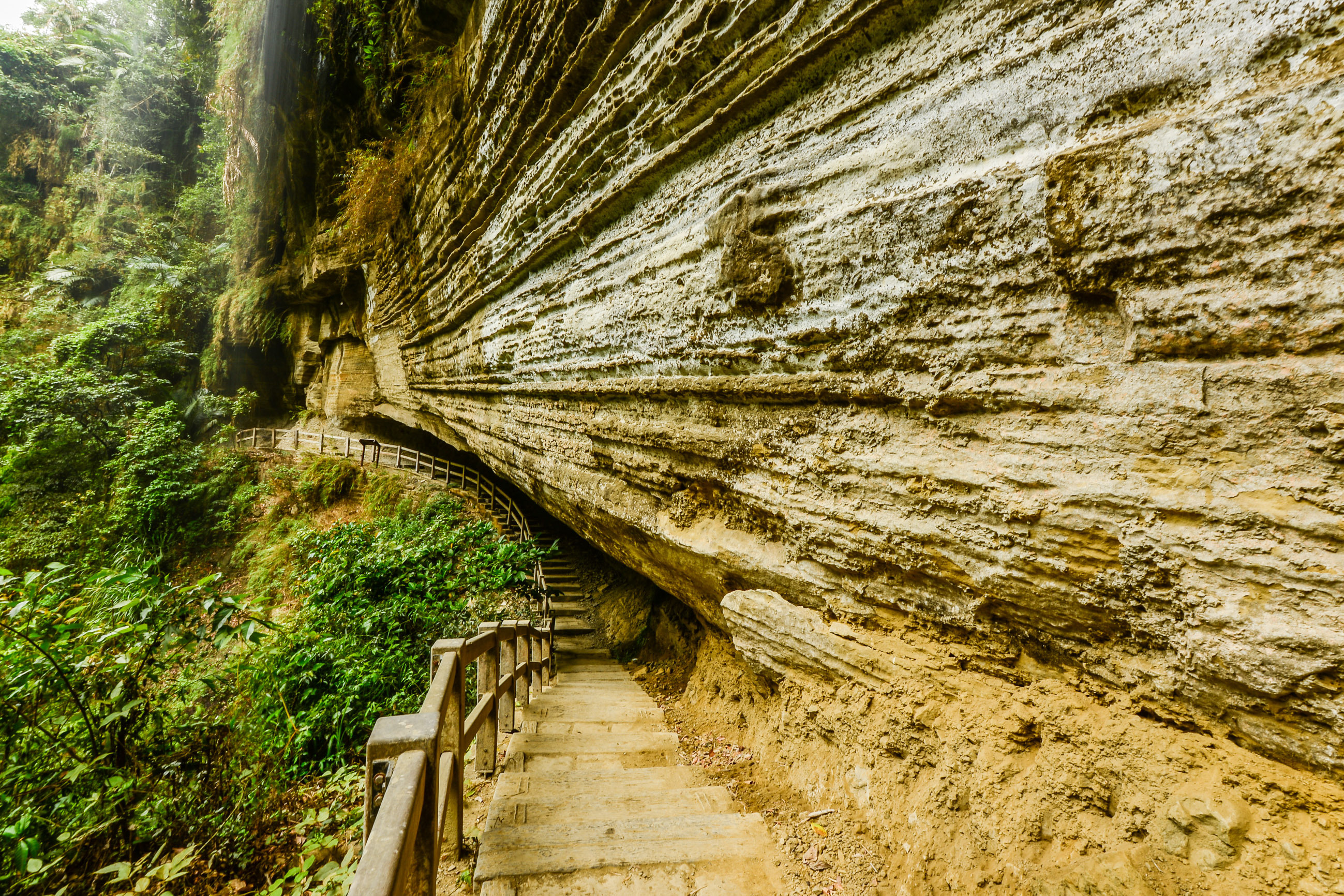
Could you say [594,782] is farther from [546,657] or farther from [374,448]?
[374,448]

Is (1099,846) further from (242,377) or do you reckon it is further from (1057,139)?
(242,377)

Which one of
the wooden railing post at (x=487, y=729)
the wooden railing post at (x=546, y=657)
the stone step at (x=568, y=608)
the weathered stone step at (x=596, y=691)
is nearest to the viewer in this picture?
the wooden railing post at (x=487, y=729)

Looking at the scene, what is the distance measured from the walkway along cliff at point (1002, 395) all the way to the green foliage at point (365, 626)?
243cm

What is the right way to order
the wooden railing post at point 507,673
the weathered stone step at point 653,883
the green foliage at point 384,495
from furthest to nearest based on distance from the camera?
the green foliage at point 384,495, the wooden railing post at point 507,673, the weathered stone step at point 653,883

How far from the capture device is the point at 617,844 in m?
1.89

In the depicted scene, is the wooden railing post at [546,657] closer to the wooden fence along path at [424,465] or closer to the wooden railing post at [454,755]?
the wooden railing post at [454,755]

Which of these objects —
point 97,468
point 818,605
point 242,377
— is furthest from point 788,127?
point 242,377

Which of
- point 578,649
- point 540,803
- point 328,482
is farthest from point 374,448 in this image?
point 540,803

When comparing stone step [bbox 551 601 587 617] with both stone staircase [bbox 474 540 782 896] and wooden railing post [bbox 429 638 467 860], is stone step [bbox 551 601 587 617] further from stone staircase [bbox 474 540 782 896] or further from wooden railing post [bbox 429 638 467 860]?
wooden railing post [bbox 429 638 467 860]

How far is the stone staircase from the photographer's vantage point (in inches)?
68.0

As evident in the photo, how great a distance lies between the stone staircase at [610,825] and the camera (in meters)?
1.73

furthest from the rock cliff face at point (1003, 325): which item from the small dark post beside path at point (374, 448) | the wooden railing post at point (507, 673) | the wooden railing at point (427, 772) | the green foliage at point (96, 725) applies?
the small dark post beside path at point (374, 448)

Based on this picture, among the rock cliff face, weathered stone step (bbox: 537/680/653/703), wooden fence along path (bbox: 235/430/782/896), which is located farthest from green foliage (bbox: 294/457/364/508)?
the rock cliff face

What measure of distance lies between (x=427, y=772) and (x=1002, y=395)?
194cm
